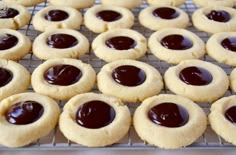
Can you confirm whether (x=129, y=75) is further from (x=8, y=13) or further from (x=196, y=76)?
(x=8, y=13)

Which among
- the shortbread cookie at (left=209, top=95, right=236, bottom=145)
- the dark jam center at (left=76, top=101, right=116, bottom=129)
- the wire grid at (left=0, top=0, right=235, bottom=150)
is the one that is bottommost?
the wire grid at (left=0, top=0, right=235, bottom=150)

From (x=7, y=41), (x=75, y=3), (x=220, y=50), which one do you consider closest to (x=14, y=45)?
(x=7, y=41)

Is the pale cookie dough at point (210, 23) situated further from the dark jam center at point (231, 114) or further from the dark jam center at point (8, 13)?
the dark jam center at point (8, 13)

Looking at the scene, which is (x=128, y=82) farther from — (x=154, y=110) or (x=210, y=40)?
(x=210, y=40)

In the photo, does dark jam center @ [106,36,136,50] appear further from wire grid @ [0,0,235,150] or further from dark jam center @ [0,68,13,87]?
dark jam center @ [0,68,13,87]

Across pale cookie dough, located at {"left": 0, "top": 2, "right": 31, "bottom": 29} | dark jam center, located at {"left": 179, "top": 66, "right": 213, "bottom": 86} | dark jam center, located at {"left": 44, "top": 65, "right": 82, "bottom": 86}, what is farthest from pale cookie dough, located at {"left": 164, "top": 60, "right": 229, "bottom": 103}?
pale cookie dough, located at {"left": 0, "top": 2, "right": 31, "bottom": 29}

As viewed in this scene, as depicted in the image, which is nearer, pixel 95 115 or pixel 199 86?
pixel 95 115
